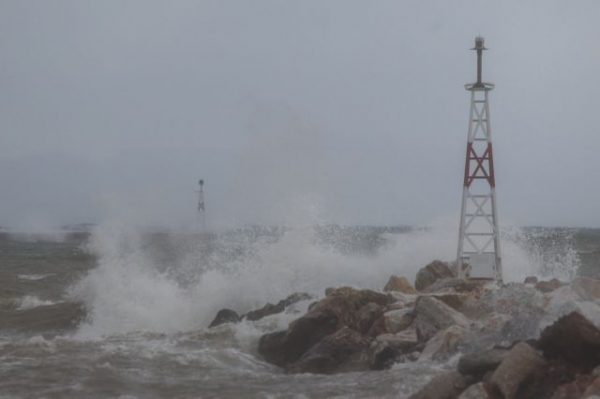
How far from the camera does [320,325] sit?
11.0 metres

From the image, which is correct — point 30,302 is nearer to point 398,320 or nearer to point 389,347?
point 398,320

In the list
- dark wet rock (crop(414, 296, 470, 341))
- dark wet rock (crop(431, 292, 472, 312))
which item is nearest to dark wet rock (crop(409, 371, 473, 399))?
dark wet rock (crop(414, 296, 470, 341))

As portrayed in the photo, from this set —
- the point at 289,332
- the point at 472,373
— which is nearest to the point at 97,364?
the point at 289,332

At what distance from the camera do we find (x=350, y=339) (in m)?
10.2

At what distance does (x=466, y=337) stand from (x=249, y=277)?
9091 mm

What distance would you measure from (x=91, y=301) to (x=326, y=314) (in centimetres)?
880

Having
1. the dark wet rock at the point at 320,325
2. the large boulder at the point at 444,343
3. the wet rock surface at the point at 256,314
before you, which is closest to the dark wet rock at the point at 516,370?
the large boulder at the point at 444,343

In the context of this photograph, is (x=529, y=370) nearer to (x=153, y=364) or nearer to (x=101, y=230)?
(x=153, y=364)

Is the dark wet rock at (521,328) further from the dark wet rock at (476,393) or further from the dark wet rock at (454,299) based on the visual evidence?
the dark wet rock at (454,299)

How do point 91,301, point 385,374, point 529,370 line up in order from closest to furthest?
1. point 529,370
2. point 385,374
3. point 91,301

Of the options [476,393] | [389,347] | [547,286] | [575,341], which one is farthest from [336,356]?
[547,286]

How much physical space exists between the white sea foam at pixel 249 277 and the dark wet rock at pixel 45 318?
35 cm

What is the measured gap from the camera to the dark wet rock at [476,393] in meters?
6.55

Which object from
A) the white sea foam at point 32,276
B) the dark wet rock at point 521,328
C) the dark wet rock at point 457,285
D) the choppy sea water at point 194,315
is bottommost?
the white sea foam at point 32,276
